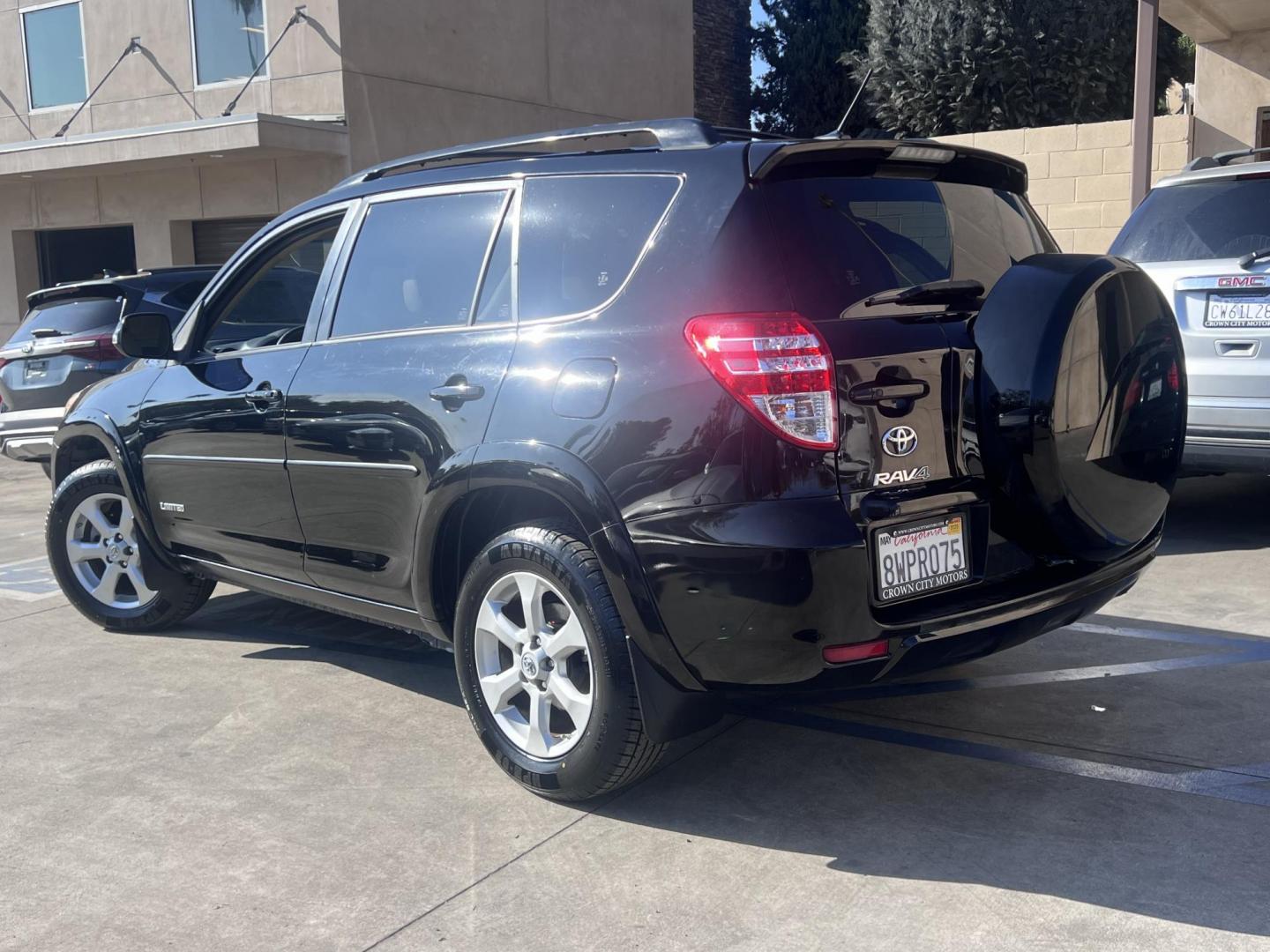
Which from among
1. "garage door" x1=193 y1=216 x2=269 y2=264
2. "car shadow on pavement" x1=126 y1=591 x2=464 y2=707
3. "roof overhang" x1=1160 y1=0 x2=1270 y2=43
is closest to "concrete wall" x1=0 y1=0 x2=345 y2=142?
"garage door" x1=193 y1=216 x2=269 y2=264

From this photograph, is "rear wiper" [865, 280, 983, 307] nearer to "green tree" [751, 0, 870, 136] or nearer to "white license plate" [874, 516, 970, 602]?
"white license plate" [874, 516, 970, 602]

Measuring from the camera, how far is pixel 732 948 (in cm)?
303

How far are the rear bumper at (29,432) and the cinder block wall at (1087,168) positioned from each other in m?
8.53

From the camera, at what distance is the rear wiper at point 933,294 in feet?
11.6

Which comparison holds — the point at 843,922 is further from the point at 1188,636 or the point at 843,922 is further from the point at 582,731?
the point at 1188,636

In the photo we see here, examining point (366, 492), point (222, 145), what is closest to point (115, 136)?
point (222, 145)

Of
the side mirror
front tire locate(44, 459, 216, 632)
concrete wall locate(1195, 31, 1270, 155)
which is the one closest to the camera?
the side mirror

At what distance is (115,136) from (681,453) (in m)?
14.2

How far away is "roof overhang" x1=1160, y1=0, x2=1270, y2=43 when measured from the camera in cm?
1222

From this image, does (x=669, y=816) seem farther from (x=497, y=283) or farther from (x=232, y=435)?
(x=232, y=435)

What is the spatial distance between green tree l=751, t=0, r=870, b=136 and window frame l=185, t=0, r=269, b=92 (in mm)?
12260

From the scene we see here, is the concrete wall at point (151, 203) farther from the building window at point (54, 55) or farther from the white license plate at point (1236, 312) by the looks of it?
the white license plate at point (1236, 312)

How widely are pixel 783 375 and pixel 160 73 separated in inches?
595

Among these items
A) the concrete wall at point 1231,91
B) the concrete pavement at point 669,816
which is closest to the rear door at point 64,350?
the concrete pavement at point 669,816
